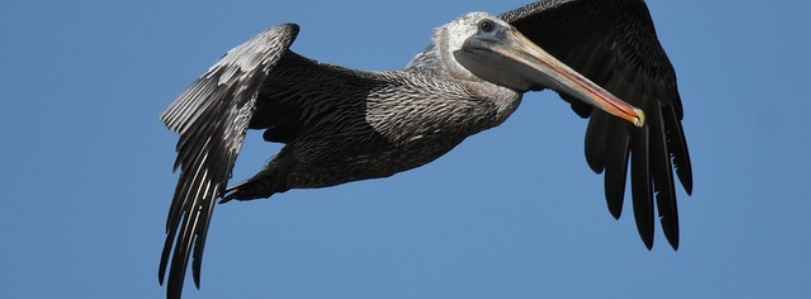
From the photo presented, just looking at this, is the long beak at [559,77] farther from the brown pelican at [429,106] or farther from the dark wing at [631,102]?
the dark wing at [631,102]

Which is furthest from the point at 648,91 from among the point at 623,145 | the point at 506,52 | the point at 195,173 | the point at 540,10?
the point at 195,173

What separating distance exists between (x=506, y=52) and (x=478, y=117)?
0.53 metres

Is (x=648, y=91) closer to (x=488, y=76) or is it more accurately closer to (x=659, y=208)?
(x=659, y=208)

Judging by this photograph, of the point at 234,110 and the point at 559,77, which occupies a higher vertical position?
the point at 559,77

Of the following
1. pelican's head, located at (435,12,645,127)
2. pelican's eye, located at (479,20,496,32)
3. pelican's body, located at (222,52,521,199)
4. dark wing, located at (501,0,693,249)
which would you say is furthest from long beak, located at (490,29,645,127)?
dark wing, located at (501,0,693,249)

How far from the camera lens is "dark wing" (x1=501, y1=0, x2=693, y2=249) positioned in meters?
12.5

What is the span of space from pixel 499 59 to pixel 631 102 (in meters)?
2.06

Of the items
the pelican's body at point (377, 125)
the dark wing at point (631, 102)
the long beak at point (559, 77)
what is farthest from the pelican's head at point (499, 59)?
the dark wing at point (631, 102)

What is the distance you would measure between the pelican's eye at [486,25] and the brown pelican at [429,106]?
0.01 metres

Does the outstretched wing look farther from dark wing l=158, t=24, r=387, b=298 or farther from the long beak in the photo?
the long beak

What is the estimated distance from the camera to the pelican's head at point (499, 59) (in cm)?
1062

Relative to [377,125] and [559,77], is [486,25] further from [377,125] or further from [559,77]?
[377,125]

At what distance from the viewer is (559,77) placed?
1059 cm

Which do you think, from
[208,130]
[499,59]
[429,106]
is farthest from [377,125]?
[208,130]
